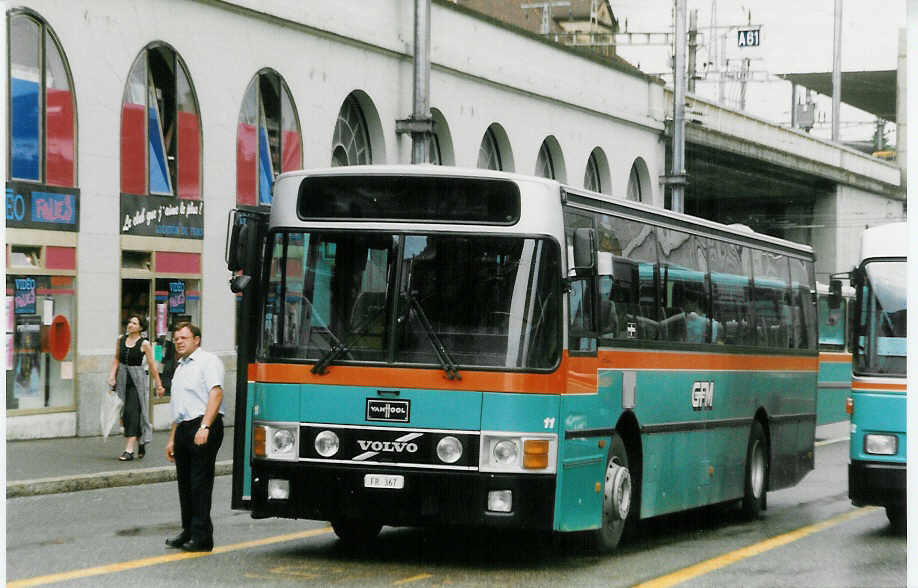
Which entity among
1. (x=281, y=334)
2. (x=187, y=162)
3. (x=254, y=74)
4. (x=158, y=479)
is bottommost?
(x=158, y=479)

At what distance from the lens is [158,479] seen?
57.5ft

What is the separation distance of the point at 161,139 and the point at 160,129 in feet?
0.47

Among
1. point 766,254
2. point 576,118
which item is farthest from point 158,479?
point 576,118

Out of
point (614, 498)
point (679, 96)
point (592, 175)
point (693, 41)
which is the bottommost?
point (614, 498)

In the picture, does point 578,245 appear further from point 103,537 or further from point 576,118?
point 576,118

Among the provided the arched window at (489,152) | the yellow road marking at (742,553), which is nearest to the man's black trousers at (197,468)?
the yellow road marking at (742,553)

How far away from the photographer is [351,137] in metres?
29.7

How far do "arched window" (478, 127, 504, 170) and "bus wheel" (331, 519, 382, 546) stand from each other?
2276 cm

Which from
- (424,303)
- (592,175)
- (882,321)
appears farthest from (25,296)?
(592,175)

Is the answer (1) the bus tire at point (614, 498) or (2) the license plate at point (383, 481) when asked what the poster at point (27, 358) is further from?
(2) the license plate at point (383, 481)

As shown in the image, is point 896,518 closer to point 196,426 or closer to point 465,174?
point 465,174

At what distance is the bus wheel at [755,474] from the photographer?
15461mm

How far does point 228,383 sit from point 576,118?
15.9 metres

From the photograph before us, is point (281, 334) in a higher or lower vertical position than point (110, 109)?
lower
